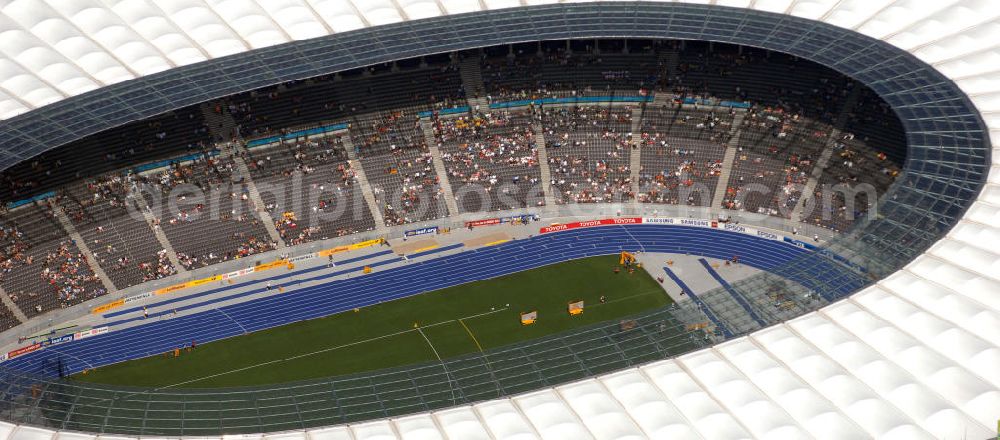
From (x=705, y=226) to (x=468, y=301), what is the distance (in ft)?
52.2

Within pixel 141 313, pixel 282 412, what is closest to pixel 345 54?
pixel 141 313

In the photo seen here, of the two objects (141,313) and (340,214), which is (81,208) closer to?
(141,313)

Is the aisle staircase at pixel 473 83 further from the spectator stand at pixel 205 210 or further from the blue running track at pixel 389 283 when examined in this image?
the spectator stand at pixel 205 210

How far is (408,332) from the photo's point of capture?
5112 cm

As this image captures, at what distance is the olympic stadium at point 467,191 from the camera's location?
124ft

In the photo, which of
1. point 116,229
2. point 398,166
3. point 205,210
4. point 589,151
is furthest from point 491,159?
point 116,229

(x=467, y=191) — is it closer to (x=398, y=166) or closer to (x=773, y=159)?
(x=398, y=166)

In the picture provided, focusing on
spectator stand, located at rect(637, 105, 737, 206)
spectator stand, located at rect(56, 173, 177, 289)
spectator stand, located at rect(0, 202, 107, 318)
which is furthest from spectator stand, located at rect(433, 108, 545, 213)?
spectator stand, located at rect(0, 202, 107, 318)

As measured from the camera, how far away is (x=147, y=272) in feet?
180

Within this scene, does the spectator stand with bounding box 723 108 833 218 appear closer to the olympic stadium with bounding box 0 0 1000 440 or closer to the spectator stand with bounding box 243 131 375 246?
the olympic stadium with bounding box 0 0 1000 440

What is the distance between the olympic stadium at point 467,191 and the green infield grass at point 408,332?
18 cm

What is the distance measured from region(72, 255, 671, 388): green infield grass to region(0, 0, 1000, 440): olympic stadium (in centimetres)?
18

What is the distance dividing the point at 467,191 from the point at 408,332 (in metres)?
11.8

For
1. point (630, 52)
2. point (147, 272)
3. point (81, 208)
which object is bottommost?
point (147, 272)
